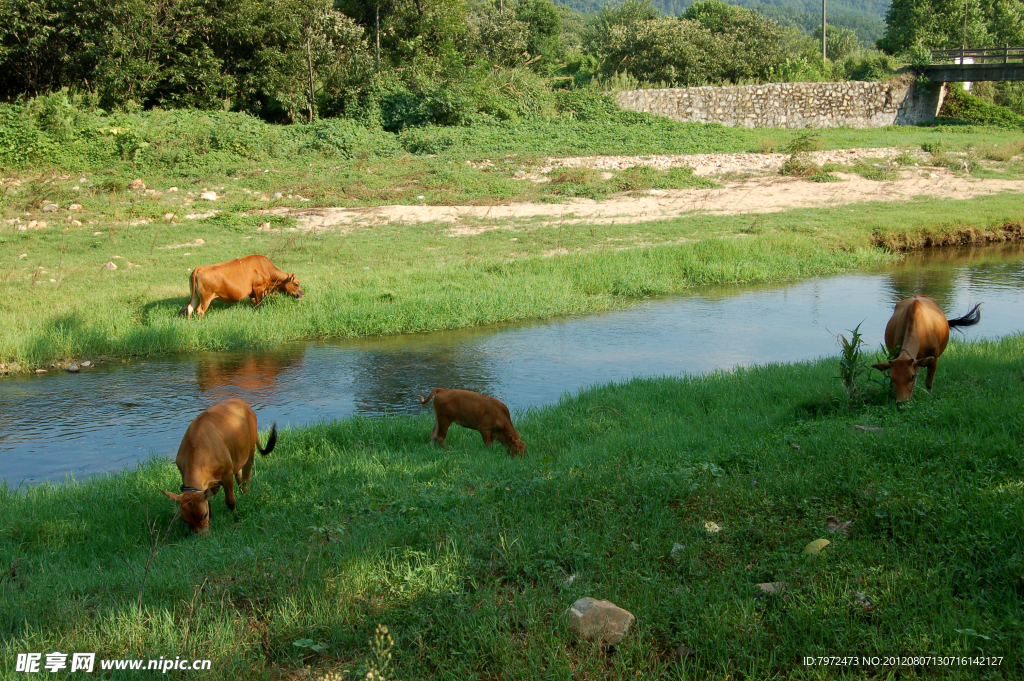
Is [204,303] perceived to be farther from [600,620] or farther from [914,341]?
[600,620]

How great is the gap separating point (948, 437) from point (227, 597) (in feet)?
16.9

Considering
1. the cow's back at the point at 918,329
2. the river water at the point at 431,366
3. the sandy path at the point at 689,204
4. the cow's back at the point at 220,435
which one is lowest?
the river water at the point at 431,366

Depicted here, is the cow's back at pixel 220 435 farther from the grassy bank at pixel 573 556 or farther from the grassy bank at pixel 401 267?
the grassy bank at pixel 401 267

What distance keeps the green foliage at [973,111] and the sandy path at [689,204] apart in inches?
635

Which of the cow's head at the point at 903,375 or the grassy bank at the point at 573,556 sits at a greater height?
the cow's head at the point at 903,375

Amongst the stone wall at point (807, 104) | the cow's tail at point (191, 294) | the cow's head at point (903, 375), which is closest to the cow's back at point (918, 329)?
the cow's head at point (903, 375)

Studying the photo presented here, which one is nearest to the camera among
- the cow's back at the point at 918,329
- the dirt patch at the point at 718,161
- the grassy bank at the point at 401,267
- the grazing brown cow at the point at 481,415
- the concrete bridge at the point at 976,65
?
the grazing brown cow at the point at 481,415

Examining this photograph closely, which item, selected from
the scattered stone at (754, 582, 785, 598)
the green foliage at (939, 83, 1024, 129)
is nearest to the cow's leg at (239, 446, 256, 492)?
the scattered stone at (754, 582, 785, 598)

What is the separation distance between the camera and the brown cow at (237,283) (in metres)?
13.3

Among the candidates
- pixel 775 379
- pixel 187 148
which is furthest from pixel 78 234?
pixel 775 379

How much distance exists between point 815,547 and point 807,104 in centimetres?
3937

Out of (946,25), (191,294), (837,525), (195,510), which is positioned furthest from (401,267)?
(946,25)

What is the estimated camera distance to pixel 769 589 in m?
4.29

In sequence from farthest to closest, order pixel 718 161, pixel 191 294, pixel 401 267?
pixel 718 161, pixel 401 267, pixel 191 294
